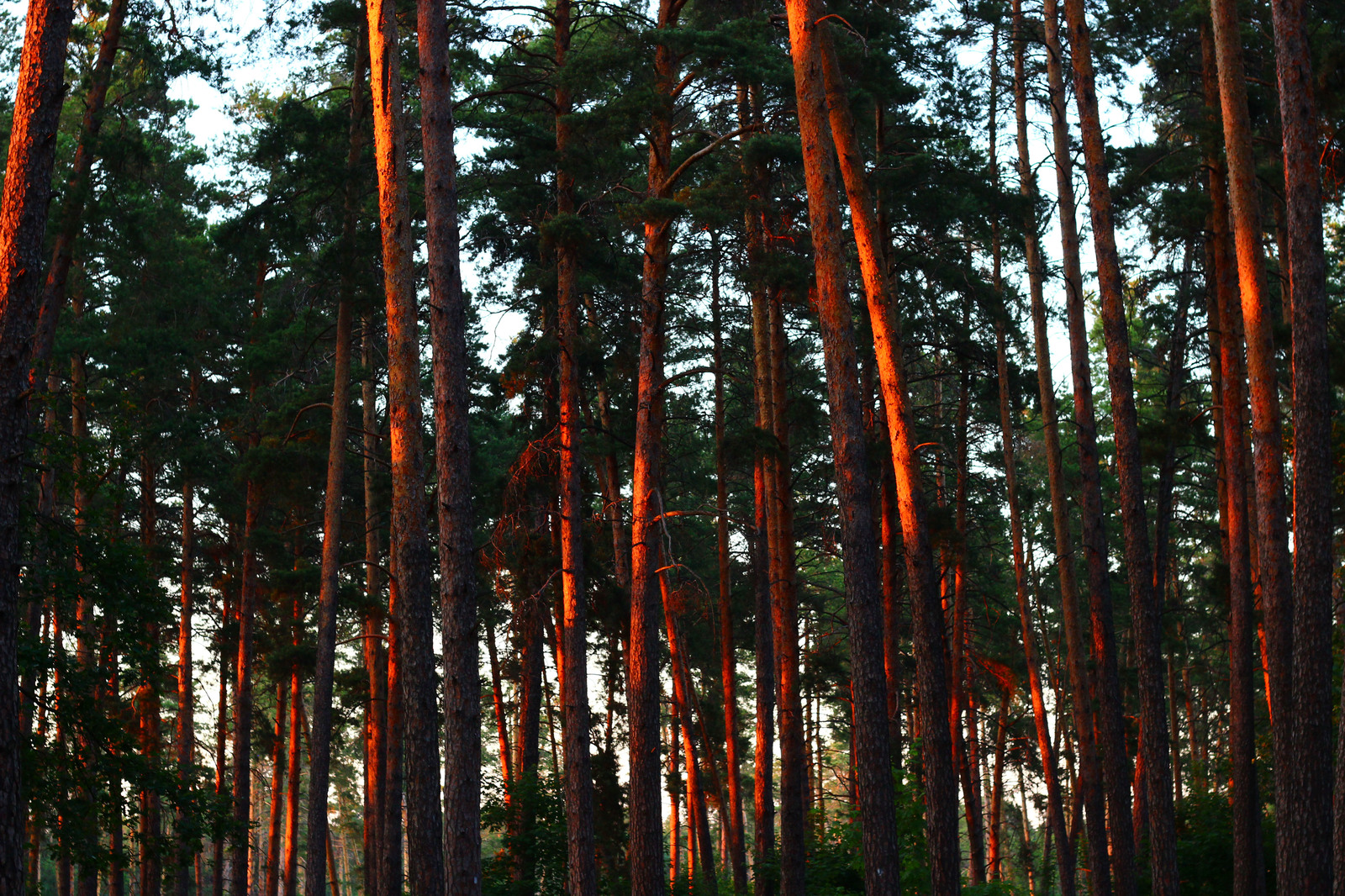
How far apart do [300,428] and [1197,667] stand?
26.4 meters

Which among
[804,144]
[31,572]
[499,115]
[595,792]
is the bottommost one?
[595,792]

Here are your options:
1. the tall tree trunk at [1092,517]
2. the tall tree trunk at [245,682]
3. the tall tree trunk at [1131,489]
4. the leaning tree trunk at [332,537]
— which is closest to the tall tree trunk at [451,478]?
the leaning tree trunk at [332,537]

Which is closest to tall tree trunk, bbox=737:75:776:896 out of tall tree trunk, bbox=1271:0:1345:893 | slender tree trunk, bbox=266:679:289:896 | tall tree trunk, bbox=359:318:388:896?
tall tree trunk, bbox=1271:0:1345:893

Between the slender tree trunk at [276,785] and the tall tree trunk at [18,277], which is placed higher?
the tall tree trunk at [18,277]

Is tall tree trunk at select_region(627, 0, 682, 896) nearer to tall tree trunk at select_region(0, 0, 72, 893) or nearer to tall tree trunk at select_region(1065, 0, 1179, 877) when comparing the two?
tall tree trunk at select_region(1065, 0, 1179, 877)

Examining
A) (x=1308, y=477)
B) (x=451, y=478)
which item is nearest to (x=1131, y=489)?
(x=1308, y=477)

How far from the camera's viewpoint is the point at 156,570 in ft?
76.9

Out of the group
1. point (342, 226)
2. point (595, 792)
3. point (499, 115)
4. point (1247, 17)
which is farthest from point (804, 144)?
point (595, 792)

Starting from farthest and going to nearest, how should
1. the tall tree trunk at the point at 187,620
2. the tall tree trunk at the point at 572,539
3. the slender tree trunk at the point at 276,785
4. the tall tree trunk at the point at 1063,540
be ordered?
1. the slender tree trunk at the point at 276,785
2. the tall tree trunk at the point at 187,620
3. the tall tree trunk at the point at 1063,540
4. the tall tree trunk at the point at 572,539

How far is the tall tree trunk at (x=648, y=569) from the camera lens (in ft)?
44.9

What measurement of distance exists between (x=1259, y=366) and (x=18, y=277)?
1206 cm

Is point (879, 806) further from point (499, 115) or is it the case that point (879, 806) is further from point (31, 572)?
point (499, 115)

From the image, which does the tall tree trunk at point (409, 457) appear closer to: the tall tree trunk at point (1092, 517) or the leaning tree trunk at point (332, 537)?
the leaning tree trunk at point (332, 537)

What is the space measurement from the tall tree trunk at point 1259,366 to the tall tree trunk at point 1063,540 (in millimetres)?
4262
